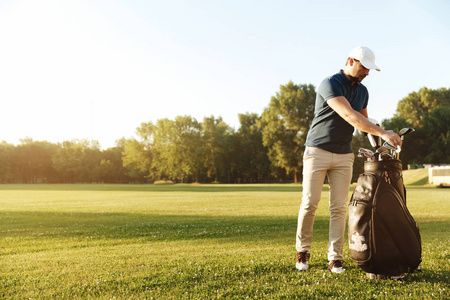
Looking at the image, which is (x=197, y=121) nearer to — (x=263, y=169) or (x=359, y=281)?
(x=263, y=169)

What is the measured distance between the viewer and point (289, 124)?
7550 centimetres

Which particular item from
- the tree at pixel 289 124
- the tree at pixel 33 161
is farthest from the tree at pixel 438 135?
the tree at pixel 33 161

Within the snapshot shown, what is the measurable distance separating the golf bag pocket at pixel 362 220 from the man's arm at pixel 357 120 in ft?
1.76

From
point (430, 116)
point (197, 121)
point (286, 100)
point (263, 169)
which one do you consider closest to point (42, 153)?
point (197, 121)

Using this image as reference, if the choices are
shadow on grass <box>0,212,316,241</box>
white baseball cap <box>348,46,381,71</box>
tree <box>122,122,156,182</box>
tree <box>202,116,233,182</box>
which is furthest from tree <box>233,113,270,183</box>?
white baseball cap <box>348,46,381,71</box>

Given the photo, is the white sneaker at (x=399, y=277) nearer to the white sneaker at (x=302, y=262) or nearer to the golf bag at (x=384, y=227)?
the golf bag at (x=384, y=227)

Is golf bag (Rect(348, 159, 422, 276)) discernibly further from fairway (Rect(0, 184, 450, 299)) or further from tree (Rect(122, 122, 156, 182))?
tree (Rect(122, 122, 156, 182))

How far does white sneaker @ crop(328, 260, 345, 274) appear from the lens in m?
4.80

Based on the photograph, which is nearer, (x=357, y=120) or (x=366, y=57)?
(x=357, y=120)

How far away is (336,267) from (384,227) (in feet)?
3.05

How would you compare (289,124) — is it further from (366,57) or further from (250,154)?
(366,57)

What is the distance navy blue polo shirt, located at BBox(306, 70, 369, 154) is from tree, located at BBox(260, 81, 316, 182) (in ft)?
224

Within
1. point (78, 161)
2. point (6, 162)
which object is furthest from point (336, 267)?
point (6, 162)

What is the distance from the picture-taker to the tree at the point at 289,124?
240ft
